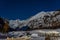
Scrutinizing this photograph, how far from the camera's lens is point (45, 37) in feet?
22.6

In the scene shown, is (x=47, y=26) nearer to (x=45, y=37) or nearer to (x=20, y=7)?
(x=45, y=37)

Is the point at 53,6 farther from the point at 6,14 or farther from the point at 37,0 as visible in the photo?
the point at 6,14

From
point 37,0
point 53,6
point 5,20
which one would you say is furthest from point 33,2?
point 5,20

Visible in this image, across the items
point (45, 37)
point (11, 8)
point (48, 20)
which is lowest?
point (45, 37)

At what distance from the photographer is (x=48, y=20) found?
693 cm

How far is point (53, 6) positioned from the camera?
277 inches

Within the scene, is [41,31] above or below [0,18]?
below

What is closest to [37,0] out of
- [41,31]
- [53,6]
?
[53,6]

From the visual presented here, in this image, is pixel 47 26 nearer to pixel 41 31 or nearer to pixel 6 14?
pixel 41 31

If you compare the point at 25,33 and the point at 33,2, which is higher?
the point at 33,2

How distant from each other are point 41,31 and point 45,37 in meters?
0.26

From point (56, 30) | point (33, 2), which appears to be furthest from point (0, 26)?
point (56, 30)

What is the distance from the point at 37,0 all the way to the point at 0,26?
5.37 feet

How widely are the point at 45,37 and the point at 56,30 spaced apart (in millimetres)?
463
